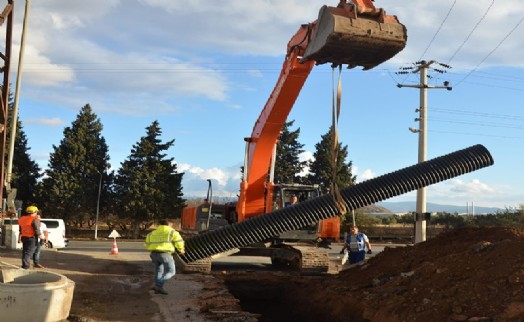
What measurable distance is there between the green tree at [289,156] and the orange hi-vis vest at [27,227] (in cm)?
4085

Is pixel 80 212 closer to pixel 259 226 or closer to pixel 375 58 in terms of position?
pixel 259 226

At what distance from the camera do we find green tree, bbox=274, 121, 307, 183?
172 feet

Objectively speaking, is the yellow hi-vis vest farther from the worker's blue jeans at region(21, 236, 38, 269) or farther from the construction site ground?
the worker's blue jeans at region(21, 236, 38, 269)

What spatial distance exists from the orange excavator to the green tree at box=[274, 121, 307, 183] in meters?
36.6

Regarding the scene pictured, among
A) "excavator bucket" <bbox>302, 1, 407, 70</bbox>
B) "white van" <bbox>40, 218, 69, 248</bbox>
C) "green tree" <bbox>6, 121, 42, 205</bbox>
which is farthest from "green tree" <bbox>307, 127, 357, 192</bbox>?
"excavator bucket" <bbox>302, 1, 407, 70</bbox>

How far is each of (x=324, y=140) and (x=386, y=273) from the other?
45.1 metres

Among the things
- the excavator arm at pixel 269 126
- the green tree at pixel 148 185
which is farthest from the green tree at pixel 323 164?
the excavator arm at pixel 269 126

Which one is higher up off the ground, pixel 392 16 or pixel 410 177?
pixel 392 16

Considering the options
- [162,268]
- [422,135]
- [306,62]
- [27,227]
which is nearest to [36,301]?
[162,268]

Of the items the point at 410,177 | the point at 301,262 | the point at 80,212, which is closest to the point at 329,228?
the point at 301,262

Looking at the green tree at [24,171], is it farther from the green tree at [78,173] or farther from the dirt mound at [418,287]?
the dirt mound at [418,287]

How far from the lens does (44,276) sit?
277 inches

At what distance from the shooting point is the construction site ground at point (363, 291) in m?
6.36

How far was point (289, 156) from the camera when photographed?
5438 centimetres
